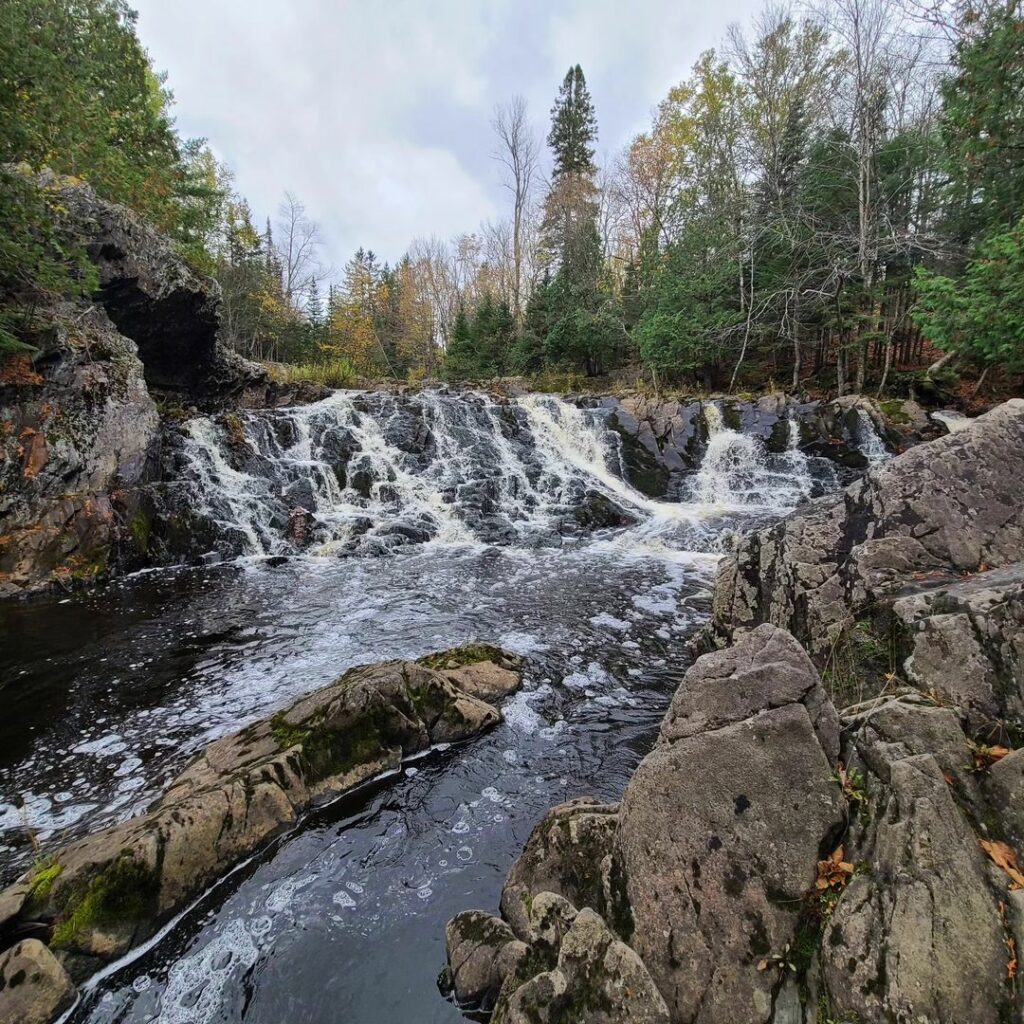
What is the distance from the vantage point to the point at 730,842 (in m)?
2.35

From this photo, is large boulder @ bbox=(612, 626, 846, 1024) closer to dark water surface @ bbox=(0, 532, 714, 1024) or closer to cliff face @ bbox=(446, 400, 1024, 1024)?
cliff face @ bbox=(446, 400, 1024, 1024)

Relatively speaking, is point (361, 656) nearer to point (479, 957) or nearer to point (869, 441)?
point (479, 957)

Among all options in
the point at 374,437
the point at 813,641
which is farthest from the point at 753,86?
the point at 813,641

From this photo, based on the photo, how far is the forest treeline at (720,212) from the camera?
9.98 meters

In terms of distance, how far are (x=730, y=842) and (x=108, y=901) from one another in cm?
336

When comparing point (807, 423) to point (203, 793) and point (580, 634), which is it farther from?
point (203, 793)

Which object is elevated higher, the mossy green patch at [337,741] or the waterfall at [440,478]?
the waterfall at [440,478]

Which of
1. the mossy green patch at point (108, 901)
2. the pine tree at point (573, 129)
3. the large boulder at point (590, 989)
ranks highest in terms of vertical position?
the pine tree at point (573, 129)

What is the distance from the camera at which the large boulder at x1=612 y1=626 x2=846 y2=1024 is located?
2.12 m

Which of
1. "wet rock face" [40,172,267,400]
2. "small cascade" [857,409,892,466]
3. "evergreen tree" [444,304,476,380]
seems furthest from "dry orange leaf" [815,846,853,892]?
"evergreen tree" [444,304,476,380]

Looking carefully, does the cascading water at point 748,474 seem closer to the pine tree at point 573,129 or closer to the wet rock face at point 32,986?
the wet rock face at point 32,986

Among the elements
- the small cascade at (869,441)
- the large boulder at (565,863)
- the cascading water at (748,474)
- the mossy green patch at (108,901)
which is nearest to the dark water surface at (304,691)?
the mossy green patch at (108,901)

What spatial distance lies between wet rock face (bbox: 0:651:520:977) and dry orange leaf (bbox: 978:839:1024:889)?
3.65 metres

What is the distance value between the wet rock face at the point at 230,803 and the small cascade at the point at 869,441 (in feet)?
46.4
